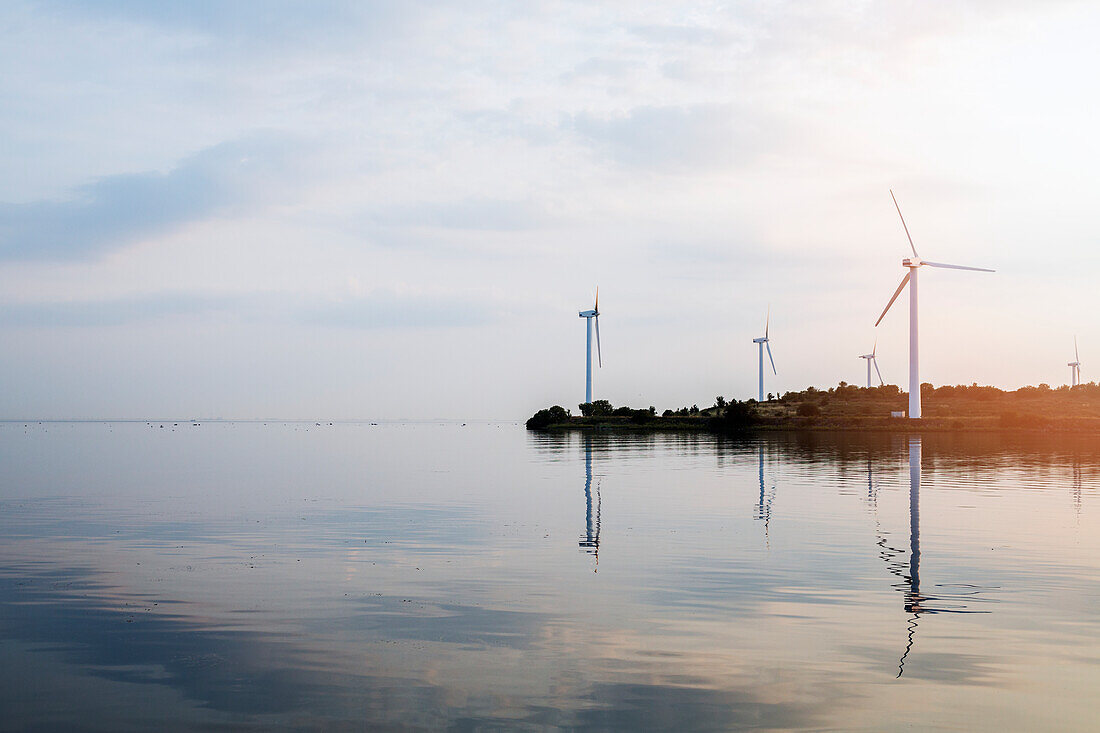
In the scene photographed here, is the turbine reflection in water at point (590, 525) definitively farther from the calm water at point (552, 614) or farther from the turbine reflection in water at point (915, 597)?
the turbine reflection in water at point (915, 597)

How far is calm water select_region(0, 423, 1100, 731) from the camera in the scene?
1575 cm

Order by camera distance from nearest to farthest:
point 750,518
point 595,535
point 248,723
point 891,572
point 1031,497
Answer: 1. point 248,723
2. point 891,572
3. point 595,535
4. point 750,518
5. point 1031,497

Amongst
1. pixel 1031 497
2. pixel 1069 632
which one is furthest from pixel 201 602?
pixel 1031 497

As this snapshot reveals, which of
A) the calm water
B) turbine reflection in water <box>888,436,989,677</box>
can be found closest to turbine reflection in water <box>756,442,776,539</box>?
the calm water

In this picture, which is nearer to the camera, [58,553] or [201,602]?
[201,602]

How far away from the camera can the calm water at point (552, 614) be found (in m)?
15.8

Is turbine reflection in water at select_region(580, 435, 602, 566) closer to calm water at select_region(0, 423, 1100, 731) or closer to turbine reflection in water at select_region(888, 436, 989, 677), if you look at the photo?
calm water at select_region(0, 423, 1100, 731)

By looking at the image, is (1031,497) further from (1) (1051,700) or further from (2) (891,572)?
(1) (1051,700)

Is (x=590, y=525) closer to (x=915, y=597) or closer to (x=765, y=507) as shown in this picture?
(x=765, y=507)

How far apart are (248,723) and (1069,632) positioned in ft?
61.9

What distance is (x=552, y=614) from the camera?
22.8 metres

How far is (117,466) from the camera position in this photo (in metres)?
89.8

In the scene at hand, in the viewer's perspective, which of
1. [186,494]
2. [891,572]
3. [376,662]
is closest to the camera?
[376,662]

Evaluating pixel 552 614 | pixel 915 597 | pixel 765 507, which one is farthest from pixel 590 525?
pixel 552 614
